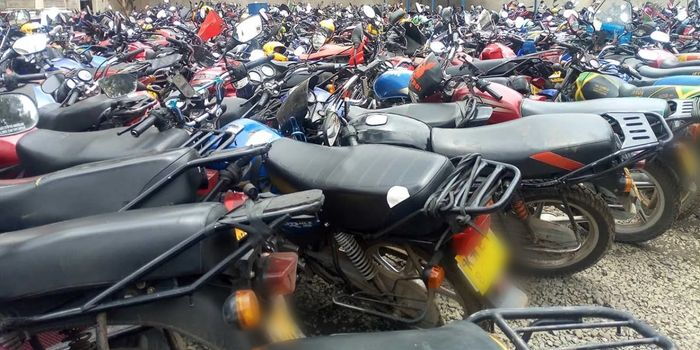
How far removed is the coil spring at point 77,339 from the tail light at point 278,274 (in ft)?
2.19

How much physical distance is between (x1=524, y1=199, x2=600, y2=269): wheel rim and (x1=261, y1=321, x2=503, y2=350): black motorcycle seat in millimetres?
1687

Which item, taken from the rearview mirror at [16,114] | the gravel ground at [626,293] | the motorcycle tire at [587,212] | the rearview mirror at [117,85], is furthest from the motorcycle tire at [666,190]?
the rearview mirror at [16,114]

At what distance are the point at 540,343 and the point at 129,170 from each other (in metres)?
2.00

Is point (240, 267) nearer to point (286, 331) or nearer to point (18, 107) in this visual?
point (286, 331)

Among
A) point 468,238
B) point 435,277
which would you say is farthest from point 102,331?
point 468,238

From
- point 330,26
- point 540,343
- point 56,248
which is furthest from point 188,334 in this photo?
point 330,26

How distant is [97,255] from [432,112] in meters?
2.21

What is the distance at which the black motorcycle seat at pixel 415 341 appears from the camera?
109cm

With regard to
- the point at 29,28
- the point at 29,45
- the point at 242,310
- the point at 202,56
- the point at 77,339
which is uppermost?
the point at 242,310

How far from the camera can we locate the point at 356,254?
2.16 metres

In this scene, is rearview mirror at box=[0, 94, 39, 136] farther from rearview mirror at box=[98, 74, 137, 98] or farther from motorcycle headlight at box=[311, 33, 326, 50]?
motorcycle headlight at box=[311, 33, 326, 50]

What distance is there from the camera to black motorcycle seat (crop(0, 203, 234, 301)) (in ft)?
4.39

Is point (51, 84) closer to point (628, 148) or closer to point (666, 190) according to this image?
point (628, 148)

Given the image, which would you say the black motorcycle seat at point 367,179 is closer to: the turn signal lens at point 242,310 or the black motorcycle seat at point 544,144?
the black motorcycle seat at point 544,144
